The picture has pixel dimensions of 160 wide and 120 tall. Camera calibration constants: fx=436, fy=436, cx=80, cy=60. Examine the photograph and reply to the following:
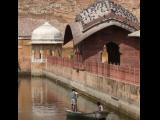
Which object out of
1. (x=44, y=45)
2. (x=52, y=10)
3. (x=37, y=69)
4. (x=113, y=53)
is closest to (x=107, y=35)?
(x=113, y=53)

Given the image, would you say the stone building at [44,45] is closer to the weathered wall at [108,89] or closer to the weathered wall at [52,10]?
the weathered wall at [52,10]

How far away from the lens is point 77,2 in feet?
190

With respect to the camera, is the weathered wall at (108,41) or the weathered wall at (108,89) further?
the weathered wall at (108,41)

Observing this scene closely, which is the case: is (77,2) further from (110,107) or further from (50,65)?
(110,107)

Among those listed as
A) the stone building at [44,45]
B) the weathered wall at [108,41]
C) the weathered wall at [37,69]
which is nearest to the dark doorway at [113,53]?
the weathered wall at [108,41]

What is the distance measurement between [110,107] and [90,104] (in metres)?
2.12

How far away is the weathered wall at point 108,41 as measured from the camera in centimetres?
3016

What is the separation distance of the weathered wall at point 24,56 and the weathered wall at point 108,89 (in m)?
13.8

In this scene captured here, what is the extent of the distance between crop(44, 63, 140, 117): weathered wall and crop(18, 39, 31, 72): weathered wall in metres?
13.8

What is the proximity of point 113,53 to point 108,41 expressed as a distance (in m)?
1.70
